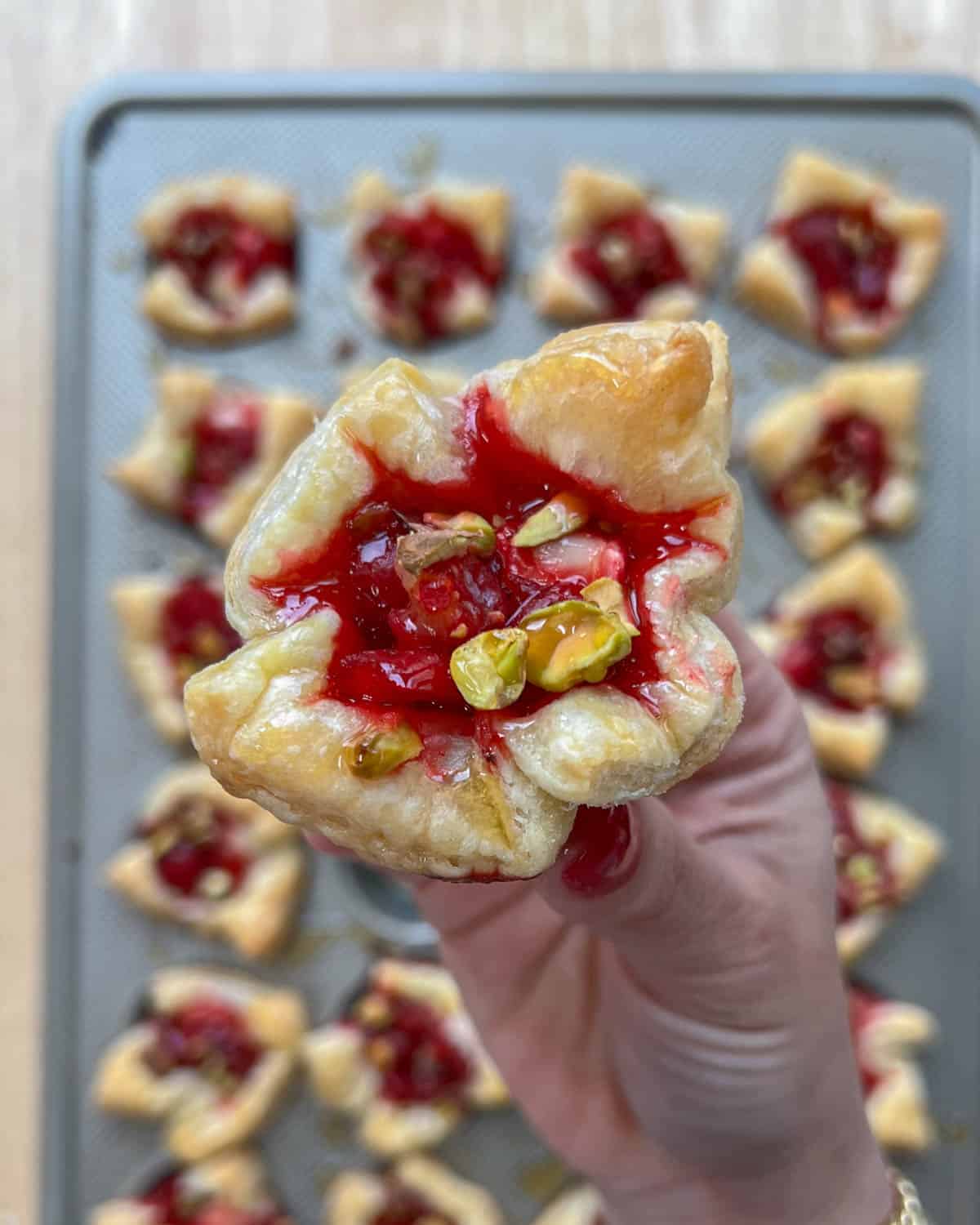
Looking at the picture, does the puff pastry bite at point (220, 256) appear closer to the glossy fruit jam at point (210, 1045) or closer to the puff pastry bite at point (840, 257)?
the puff pastry bite at point (840, 257)

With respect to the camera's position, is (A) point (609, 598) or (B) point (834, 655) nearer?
(A) point (609, 598)

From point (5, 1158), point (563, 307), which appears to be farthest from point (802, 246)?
point (5, 1158)

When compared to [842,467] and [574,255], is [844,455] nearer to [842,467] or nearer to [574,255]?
[842,467]

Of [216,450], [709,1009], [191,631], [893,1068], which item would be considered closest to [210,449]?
[216,450]

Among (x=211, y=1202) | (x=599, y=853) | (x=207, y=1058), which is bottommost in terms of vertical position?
(x=211, y=1202)

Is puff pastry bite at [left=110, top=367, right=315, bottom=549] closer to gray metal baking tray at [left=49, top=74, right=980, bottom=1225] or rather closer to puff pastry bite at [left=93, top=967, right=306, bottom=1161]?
gray metal baking tray at [left=49, top=74, right=980, bottom=1225]

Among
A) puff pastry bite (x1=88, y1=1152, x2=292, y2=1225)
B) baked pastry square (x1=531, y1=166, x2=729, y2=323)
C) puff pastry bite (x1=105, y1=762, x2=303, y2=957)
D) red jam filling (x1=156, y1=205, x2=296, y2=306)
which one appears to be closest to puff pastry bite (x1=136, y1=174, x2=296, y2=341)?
red jam filling (x1=156, y1=205, x2=296, y2=306)
